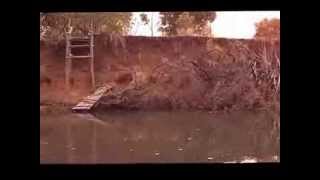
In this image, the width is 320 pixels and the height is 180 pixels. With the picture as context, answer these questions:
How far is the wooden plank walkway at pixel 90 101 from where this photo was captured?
386 centimetres

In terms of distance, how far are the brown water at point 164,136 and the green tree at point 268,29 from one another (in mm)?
576

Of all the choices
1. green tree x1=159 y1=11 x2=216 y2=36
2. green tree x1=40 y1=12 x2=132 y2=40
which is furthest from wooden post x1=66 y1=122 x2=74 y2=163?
→ green tree x1=159 y1=11 x2=216 y2=36

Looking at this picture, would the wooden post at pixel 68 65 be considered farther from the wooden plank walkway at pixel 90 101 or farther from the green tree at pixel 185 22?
the green tree at pixel 185 22

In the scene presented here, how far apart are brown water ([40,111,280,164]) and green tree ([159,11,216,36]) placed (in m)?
0.61

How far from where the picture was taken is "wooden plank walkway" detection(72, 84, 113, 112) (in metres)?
3.86

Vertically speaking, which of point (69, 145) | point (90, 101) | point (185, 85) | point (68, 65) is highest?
point (68, 65)

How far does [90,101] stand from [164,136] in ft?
2.01

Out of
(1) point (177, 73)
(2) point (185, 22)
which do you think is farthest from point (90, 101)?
(2) point (185, 22)

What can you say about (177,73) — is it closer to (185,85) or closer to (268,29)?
(185,85)

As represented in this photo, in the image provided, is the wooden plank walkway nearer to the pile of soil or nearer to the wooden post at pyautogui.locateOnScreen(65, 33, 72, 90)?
the pile of soil

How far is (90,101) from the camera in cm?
386
